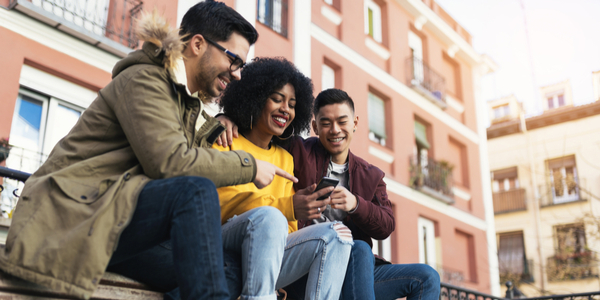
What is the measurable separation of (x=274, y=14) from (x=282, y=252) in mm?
10551

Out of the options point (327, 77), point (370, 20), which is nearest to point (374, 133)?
point (327, 77)

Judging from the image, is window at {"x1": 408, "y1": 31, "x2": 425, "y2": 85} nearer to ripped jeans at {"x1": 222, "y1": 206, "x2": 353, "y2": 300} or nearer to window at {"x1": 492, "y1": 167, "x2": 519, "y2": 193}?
window at {"x1": 492, "y1": 167, "x2": 519, "y2": 193}

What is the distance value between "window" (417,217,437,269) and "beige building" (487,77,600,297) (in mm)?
7437

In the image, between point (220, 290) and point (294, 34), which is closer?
point (220, 290)

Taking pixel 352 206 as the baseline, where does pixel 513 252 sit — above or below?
above

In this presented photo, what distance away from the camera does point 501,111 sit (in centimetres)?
3000

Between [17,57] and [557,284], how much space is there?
2129 centimetres

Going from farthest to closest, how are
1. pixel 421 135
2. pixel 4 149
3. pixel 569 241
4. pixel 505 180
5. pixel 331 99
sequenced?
pixel 505 180, pixel 569 241, pixel 421 135, pixel 4 149, pixel 331 99

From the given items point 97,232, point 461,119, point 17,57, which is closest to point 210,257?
point 97,232

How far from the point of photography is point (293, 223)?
336 cm

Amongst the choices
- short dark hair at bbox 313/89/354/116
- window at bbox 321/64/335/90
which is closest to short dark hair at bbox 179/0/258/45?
short dark hair at bbox 313/89/354/116

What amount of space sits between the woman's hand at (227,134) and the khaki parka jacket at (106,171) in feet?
1.82

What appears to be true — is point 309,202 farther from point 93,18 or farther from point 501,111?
point 501,111

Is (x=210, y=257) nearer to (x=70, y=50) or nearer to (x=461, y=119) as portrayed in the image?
(x=70, y=50)
